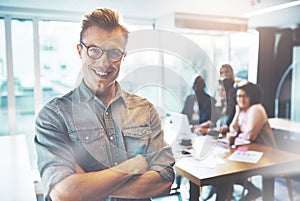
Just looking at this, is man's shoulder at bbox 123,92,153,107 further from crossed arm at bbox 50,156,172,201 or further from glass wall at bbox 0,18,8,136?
glass wall at bbox 0,18,8,136

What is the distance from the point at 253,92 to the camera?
1354mm

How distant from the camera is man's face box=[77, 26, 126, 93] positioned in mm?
667

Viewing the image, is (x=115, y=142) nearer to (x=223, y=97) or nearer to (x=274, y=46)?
(x=223, y=97)

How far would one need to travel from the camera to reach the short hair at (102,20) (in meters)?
0.67

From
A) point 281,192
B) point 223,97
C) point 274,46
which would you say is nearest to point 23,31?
point 223,97

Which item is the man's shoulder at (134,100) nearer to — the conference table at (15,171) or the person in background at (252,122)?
the conference table at (15,171)

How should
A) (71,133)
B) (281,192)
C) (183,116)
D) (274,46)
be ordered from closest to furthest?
1. (71,133)
2. (183,116)
3. (274,46)
4. (281,192)

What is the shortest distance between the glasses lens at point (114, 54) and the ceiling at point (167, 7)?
106 millimetres

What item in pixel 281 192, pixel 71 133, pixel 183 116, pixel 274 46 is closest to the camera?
pixel 71 133

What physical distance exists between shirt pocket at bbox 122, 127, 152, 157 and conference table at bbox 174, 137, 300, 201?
0.19 metres

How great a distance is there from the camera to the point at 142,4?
2.70ft

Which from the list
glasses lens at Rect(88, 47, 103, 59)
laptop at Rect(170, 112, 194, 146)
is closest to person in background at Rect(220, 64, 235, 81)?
laptop at Rect(170, 112, 194, 146)

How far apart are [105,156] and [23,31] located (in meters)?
0.41

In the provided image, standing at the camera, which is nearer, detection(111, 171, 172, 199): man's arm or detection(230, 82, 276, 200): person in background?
detection(111, 171, 172, 199): man's arm
